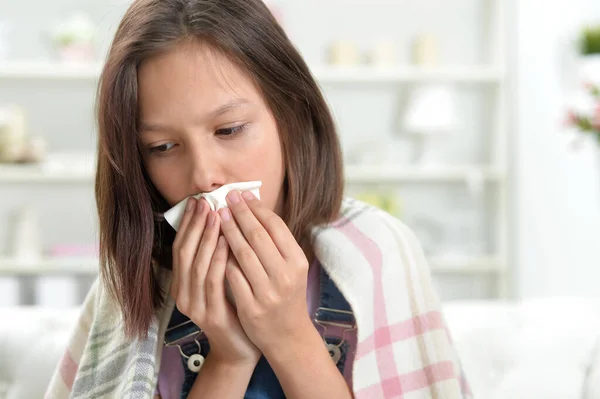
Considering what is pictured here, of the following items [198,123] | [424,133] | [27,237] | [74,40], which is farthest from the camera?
[424,133]

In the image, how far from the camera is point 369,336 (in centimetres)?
113

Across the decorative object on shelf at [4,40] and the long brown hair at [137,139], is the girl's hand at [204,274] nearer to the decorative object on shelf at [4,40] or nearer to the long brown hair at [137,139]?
the long brown hair at [137,139]

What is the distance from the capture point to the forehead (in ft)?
3.31

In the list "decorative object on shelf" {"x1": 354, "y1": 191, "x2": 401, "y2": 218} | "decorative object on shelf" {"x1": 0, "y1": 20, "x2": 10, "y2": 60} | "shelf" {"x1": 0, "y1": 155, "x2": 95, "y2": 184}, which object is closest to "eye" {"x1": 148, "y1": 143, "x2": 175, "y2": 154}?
"decorative object on shelf" {"x1": 354, "y1": 191, "x2": 401, "y2": 218}

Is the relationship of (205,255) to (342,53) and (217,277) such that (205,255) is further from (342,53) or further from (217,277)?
(342,53)

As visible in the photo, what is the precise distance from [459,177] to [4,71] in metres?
2.37

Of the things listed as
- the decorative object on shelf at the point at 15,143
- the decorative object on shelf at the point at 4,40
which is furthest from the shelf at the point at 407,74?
the decorative object on shelf at the point at 4,40

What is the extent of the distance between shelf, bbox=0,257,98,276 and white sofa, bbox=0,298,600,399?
104 inches

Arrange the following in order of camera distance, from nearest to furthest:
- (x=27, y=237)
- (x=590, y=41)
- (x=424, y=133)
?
(x=590, y=41)
(x=27, y=237)
(x=424, y=133)

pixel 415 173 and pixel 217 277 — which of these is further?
pixel 415 173

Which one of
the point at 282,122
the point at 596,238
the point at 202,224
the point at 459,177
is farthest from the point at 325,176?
the point at 596,238

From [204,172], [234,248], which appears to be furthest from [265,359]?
[204,172]

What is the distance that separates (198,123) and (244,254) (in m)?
0.18

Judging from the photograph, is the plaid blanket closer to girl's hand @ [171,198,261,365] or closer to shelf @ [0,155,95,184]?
girl's hand @ [171,198,261,365]
